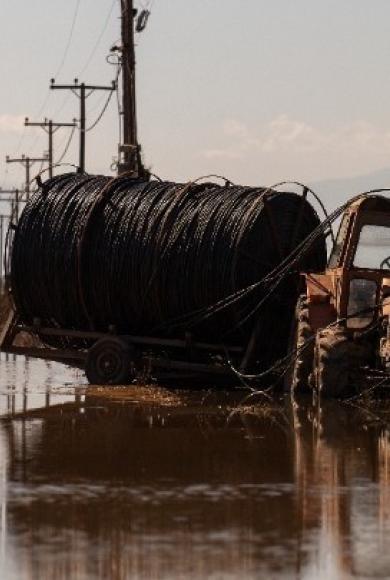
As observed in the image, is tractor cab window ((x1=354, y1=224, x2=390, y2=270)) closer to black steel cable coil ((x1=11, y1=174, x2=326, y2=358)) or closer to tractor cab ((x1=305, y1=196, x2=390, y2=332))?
tractor cab ((x1=305, y1=196, x2=390, y2=332))

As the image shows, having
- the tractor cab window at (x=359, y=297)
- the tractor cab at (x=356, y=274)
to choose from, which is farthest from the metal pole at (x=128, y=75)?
the tractor cab window at (x=359, y=297)

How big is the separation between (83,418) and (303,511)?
24.3ft

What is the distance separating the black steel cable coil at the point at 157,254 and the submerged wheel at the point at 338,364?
9.85 feet

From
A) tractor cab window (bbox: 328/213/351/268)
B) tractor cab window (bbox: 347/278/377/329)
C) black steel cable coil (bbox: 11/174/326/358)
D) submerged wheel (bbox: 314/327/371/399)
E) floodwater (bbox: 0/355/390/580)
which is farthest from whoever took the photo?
black steel cable coil (bbox: 11/174/326/358)

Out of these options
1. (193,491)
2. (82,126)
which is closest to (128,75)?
(82,126)

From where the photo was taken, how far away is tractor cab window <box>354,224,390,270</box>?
21.6 meters

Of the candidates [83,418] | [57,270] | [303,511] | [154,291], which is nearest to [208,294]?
[154,291]

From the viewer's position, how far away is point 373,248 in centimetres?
2209

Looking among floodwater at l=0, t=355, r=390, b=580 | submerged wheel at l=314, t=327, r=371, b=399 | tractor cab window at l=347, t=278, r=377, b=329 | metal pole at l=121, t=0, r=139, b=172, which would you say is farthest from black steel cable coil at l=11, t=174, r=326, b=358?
metal pole at l=121, t=0, r=139, b=172

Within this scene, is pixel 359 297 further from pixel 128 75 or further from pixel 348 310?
pixel 128 75

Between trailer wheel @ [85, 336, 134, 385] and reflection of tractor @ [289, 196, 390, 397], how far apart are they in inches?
107

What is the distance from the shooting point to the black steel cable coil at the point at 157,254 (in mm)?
23000

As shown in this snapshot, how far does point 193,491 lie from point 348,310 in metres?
8.85

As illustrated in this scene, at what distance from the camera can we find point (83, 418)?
1856cm
